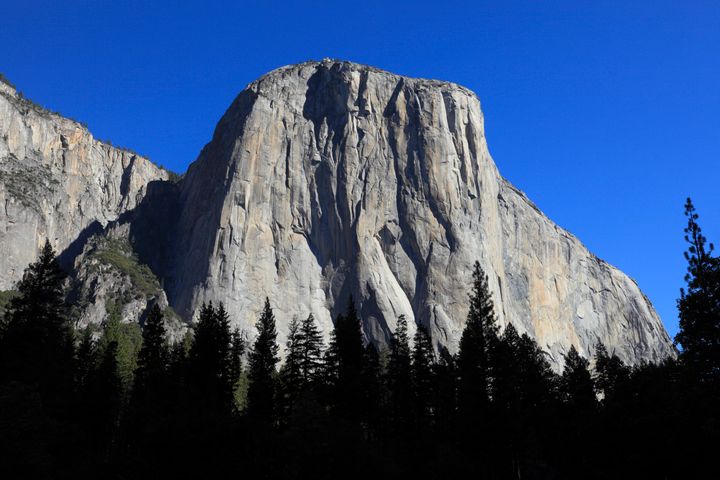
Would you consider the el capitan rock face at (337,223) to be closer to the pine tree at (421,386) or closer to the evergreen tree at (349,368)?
the pine tree at (421,386)

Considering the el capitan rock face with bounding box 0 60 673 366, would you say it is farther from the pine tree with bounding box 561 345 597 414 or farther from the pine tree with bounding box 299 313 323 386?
the pine tree with bounding box 299 313 323 386

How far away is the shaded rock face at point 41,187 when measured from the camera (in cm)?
15038

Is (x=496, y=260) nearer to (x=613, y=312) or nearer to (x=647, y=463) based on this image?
(x=613, y=312)

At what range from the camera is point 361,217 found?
148250 millimetres

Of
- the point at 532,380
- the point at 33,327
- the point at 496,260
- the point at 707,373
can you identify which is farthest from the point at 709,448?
the point at 496,260

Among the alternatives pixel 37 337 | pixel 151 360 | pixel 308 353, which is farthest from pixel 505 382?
pixel 37 337

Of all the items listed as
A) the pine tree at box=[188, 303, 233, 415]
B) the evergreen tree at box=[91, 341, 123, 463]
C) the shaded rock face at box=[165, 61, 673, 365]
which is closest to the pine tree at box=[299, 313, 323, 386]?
the pine tree at box=[188, 303, 233, 415]

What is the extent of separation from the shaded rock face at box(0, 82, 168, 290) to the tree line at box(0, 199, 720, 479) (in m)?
83.2

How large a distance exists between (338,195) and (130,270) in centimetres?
4641

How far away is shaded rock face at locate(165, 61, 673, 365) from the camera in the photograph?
5640 inches

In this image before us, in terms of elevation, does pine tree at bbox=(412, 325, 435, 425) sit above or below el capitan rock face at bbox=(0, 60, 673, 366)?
below

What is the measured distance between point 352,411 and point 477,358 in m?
10.4

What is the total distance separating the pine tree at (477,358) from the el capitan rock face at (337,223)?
73.6 meters

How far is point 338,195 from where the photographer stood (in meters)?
153
